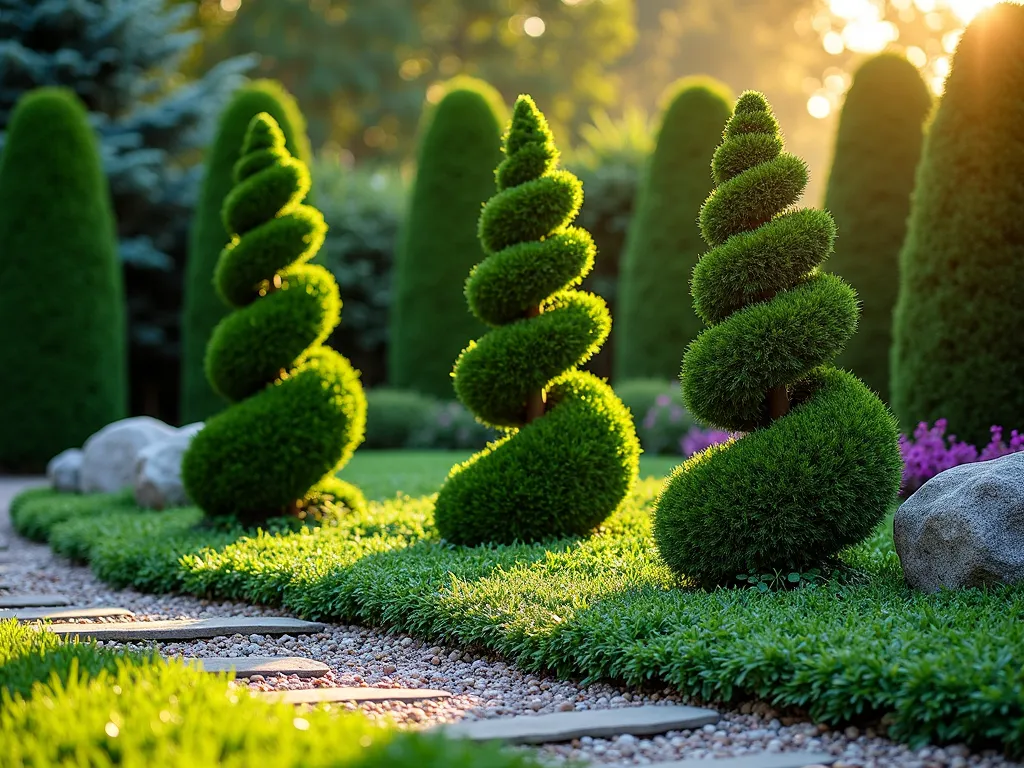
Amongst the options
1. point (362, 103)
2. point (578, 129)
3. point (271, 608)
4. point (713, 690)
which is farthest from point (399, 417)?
point (578, 129)

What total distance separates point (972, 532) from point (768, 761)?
6.05 ft

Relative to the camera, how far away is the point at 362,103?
1096 inches

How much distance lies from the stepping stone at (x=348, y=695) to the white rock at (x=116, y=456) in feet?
23.4

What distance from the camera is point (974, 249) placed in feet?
25.2

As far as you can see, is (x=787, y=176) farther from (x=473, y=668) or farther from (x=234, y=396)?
(x=234, y=396)

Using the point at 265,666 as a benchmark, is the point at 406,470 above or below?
below

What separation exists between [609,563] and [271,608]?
1.89m

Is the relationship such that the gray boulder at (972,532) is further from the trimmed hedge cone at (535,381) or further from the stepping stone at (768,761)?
the trimmed hedge cone at (535,381)

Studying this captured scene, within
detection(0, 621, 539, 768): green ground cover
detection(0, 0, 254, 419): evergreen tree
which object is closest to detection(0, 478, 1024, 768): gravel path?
detection(0, 621, 539, 768): green ground cover

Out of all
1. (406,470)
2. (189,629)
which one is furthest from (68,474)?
(189,629)

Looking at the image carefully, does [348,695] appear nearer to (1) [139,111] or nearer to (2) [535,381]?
(2) [535,381]

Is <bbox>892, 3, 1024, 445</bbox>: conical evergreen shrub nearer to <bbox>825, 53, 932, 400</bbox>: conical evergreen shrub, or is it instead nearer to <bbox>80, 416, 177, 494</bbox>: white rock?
<bbox>825, 53, 932, 400</bbox>: conical evergreen shrub

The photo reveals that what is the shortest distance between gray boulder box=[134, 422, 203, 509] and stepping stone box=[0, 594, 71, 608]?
2.78 m

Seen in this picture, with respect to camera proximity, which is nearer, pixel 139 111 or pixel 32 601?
pixel 32 601
